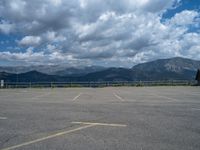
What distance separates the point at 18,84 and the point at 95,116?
129 ft

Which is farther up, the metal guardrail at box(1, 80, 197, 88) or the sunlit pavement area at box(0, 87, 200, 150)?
the metal guardrail at box(1, 80, 197, 88)

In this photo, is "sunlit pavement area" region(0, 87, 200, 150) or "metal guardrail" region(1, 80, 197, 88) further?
"metal guardrail" region(1, 80, 197, 88)

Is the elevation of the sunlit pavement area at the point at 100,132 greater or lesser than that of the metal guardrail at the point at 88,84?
lesser

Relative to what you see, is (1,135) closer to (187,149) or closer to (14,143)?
(14,143)

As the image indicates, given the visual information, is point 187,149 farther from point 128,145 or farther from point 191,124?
point 191,124

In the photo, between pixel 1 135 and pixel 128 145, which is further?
pixel 1 135

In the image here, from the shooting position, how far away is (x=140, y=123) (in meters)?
8.33

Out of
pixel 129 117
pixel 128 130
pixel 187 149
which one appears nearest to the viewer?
pixel 187 149

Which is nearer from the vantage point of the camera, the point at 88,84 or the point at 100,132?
the point at 100,132

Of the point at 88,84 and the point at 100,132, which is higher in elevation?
the point at 88,84

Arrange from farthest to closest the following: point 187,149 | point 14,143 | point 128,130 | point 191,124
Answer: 1. point 191,124
2. point 128,130
3. point 14,143
4. point 187,149

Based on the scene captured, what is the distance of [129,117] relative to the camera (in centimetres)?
948

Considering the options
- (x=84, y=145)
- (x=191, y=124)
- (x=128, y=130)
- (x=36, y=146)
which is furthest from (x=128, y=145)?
(x=191, y=124)

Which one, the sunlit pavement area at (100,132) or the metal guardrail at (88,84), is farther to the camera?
the metal guardrail at (88,84)
